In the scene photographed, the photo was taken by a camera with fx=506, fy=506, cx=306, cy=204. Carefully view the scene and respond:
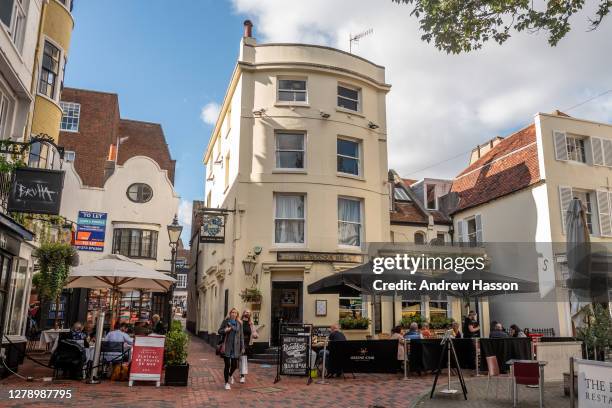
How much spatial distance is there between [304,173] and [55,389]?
11777 millimetres

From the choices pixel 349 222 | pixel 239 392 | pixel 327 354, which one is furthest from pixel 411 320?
pixel 239 392

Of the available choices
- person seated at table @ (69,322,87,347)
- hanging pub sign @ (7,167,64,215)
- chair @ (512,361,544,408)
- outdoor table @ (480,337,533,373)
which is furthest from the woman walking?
outdoor table @ (480,337,533,373)

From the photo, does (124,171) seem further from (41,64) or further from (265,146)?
(41,64)

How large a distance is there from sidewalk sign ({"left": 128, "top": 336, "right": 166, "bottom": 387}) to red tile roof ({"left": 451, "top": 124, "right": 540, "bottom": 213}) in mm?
17286

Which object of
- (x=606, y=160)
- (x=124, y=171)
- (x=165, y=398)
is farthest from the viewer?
(x=124, y=171)

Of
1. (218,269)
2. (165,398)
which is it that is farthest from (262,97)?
(165,398)

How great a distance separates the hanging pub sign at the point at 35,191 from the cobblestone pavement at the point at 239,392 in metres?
3.30

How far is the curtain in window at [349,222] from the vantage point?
65.2 feet

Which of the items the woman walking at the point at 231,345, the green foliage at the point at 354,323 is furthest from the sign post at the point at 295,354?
the green foliage at the point at 354,323

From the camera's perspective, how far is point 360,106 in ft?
70.5

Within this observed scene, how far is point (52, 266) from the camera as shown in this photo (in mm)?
15055

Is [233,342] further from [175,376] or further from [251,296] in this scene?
[251,296]

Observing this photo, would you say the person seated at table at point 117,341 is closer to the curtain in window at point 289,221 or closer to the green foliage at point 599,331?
the curtain in window at point 289,221

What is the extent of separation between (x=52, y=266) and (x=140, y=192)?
624 inches
